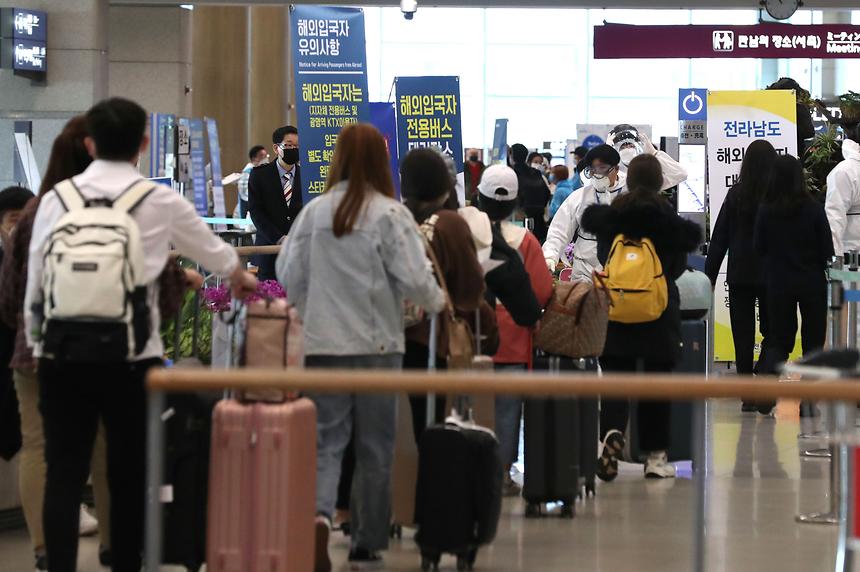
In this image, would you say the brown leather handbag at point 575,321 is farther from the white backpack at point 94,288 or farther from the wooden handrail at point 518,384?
the wooden handrail at point 518,384

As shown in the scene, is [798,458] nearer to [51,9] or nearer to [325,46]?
[325,46]

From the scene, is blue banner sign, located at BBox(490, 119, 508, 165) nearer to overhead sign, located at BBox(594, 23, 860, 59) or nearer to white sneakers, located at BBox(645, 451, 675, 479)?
overhead sign, located at BBox(594, 23, 860, 59)

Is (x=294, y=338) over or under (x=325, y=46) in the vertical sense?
under

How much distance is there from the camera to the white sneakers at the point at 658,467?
360cm

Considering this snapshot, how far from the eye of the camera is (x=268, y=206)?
992 cm

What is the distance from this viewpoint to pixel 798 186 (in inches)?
347

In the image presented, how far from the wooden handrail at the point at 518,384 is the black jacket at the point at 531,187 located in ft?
42.5

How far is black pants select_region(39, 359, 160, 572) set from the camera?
13.7 ft

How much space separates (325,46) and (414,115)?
1358mm

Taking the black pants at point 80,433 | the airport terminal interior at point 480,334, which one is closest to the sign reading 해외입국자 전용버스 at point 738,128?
the airport terminal interior at point 480,334

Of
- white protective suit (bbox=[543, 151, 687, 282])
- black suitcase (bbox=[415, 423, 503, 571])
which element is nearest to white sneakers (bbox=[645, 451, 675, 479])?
black suitcase (bbox=[415, 423, 503, 571])

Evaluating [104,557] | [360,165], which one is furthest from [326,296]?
[104,557]

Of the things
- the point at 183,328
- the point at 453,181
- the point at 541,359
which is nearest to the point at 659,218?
the point at 541,359

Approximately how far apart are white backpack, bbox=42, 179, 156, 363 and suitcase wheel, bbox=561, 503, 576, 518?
1242mm
